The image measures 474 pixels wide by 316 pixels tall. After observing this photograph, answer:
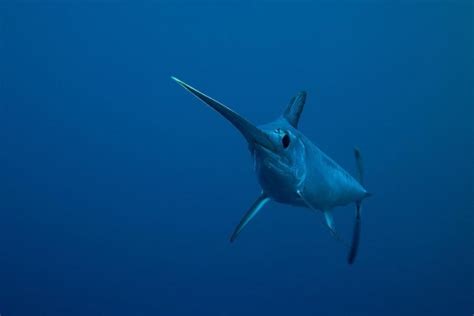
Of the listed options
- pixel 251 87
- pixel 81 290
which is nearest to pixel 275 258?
pixel 81 290

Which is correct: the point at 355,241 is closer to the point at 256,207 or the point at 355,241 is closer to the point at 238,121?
the point at 256,207

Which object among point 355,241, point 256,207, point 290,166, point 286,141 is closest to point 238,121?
point 286,141

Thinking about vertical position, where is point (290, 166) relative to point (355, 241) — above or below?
above

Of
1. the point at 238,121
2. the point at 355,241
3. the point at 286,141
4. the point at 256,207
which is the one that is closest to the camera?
the point at 238,121

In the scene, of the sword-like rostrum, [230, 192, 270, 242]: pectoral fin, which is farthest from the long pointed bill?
[230, 192, 270, 242]: pectoral fin

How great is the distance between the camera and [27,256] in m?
14.0

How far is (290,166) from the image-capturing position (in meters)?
2.04

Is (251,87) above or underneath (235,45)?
underneath

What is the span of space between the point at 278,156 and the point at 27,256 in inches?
584

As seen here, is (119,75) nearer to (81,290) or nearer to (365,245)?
(81,290)

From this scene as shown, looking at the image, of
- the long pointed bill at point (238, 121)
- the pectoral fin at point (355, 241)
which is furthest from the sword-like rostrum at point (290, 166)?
the pectoral fin at point (355, 241)

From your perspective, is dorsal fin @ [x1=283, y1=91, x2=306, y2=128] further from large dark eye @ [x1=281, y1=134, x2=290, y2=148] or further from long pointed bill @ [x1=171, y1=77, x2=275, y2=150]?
long pointed bill @ [x1=171, y1=77, x2=275, y2=150]

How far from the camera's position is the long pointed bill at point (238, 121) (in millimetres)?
1333

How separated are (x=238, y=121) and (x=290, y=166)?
Answer: 25.2 inches
